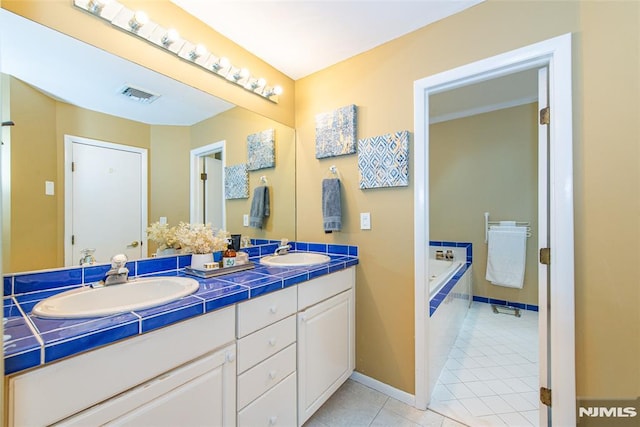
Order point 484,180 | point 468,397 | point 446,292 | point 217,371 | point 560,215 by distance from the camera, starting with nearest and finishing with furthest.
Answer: point 217,371
point 560,215
point 468,397
point 446,292
point 484,180

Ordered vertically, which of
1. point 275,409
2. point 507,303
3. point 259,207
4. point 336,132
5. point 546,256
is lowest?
point 507,303

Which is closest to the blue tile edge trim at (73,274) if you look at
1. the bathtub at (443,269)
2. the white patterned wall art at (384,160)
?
the white patterned wall art at (384,160)

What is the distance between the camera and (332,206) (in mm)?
1897

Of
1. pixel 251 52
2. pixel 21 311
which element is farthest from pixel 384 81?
pixel 21 311

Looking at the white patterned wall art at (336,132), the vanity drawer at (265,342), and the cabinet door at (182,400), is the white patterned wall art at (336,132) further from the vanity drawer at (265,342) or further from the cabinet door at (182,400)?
the cabinet door at (182,400)

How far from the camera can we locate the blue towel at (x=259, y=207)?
200cm

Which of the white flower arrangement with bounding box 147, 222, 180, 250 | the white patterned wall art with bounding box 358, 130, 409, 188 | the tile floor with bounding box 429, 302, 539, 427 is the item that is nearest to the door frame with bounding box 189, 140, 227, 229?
the white flower arrangement with bounding box 147, 222, 180, 250

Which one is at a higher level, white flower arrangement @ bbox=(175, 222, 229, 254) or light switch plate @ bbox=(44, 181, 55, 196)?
light switch plate @ bbox=(44, 181, 55, 196)

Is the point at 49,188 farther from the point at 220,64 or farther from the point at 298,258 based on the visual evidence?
the point at 298,258

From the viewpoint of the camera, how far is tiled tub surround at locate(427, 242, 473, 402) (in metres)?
1.72

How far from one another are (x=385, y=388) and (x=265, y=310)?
1118 mm

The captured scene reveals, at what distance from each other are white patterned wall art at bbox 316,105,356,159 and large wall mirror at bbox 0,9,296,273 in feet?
1.91

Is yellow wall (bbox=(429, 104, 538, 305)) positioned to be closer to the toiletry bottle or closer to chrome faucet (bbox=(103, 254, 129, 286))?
the toiletry bottle

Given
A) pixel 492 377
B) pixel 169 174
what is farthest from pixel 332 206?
pixel 492 377
